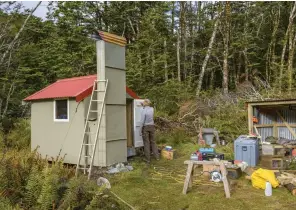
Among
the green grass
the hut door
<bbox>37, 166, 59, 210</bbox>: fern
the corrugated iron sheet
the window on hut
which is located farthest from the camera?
the corrugated iron sheet

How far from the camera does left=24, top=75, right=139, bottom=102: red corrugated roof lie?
8.04 m

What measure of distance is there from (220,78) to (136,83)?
8993 mm

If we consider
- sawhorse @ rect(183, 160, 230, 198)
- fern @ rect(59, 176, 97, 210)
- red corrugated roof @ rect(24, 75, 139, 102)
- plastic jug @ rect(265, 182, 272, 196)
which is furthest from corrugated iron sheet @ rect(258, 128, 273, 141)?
fern @ rect(59, 176, 97, 210)

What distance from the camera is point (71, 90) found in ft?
28.5

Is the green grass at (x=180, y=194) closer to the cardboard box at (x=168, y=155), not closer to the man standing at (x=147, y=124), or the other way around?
the man standing at (x=147, y=124)

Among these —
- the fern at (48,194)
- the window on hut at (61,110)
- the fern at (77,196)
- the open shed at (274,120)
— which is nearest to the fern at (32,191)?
the fern at (48,194)

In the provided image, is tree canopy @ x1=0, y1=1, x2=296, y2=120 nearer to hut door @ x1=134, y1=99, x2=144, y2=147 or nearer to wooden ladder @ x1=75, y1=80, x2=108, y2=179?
hut door @ x1=134, y1=99, x2=144, y2=147

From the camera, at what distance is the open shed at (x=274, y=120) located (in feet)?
35.8

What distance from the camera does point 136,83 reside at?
1834 centimetres

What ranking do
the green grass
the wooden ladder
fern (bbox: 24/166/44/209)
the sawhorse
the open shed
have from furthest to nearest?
the open shed, the wooden ladder, the sawhorse, the green grass, fern (bbox: 24/166/44/209)

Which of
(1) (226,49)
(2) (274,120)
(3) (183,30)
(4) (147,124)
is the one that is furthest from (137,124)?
(3) (183,30)

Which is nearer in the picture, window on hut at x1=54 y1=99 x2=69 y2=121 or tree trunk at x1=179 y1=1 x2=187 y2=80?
window on hut at x1=54 y1=99 x2=69 y2=121

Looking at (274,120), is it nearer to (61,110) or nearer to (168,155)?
(168,155)

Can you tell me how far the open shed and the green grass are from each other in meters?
4.90
